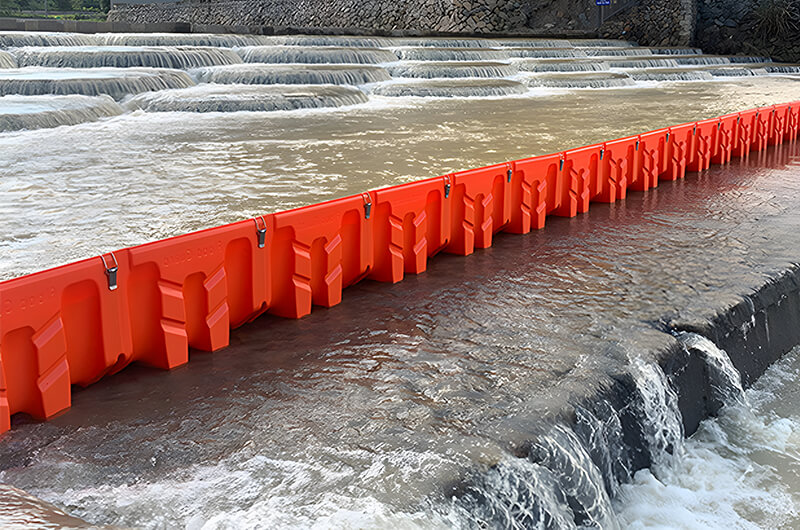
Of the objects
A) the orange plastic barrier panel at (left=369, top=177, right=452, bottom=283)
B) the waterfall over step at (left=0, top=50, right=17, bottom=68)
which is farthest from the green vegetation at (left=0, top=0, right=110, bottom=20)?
the orange plastic barrier panel at (left=369, top=177, right=452, bottom=283)

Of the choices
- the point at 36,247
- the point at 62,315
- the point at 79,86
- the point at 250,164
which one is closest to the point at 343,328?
the point at 62,315

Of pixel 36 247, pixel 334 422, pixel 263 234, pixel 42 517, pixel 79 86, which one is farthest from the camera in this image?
pixel 79 86

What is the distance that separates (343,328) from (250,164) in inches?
192

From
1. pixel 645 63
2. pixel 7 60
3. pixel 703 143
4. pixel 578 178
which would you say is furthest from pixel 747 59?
pixel 578 178

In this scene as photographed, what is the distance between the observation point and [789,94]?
19000mm

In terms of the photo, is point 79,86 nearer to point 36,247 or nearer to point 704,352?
point 36,247

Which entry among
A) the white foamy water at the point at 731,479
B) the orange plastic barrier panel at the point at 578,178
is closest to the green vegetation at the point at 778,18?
the orange plastic barrier panel at the point at 578,178

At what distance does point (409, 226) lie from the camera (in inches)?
198

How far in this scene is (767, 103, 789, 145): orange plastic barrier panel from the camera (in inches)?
429

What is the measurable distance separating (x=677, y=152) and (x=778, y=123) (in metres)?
3.79

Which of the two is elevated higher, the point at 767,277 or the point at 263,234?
the point at 263,234

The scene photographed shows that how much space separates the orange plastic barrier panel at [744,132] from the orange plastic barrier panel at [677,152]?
170cm

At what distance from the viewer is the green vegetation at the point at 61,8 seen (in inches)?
1885

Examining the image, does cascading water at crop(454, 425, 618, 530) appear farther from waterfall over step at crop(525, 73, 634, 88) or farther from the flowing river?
waterfall over step at crop(525, 73, 634, 88)
